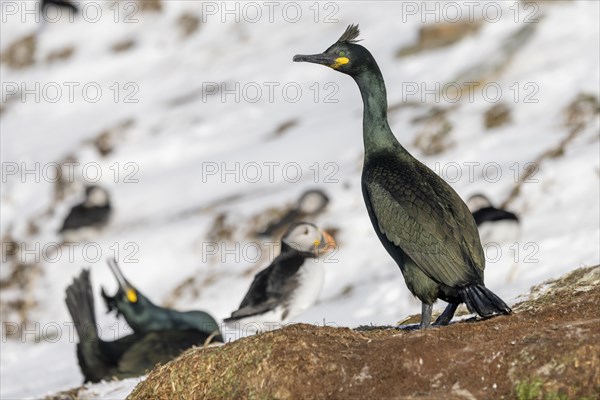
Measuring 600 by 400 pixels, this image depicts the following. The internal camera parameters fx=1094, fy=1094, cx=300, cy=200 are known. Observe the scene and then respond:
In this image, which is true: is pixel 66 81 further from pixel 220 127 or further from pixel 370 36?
pixel 370 36

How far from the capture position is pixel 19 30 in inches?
1236

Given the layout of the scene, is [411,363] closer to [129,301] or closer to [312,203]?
[129,301]

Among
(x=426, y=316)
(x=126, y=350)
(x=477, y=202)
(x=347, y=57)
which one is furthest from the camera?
(x=477, y=202)

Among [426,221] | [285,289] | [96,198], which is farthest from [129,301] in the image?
[96,198]

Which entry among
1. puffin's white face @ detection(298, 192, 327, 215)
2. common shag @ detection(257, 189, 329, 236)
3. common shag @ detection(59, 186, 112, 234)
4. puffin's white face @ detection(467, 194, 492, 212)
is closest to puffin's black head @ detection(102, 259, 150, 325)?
common shag @ detection(257, 189, 329, 236)

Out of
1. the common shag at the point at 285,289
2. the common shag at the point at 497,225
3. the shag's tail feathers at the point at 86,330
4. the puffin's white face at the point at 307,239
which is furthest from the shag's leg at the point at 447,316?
the common shag at the point at 497,225

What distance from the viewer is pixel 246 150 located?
22.6m

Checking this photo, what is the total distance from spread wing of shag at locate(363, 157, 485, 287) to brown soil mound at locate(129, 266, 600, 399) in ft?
1.98

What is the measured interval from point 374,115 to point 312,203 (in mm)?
9495

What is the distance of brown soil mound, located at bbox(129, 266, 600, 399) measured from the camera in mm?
6508

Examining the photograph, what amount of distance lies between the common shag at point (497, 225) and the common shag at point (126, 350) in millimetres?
4288

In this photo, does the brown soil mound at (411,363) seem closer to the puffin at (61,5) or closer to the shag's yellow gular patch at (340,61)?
the shag's yellow gular patch at (340,61)

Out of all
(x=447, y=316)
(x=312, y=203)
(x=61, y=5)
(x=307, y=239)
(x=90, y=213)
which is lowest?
(x=90, y=213)

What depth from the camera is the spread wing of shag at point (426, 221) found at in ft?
27.1
